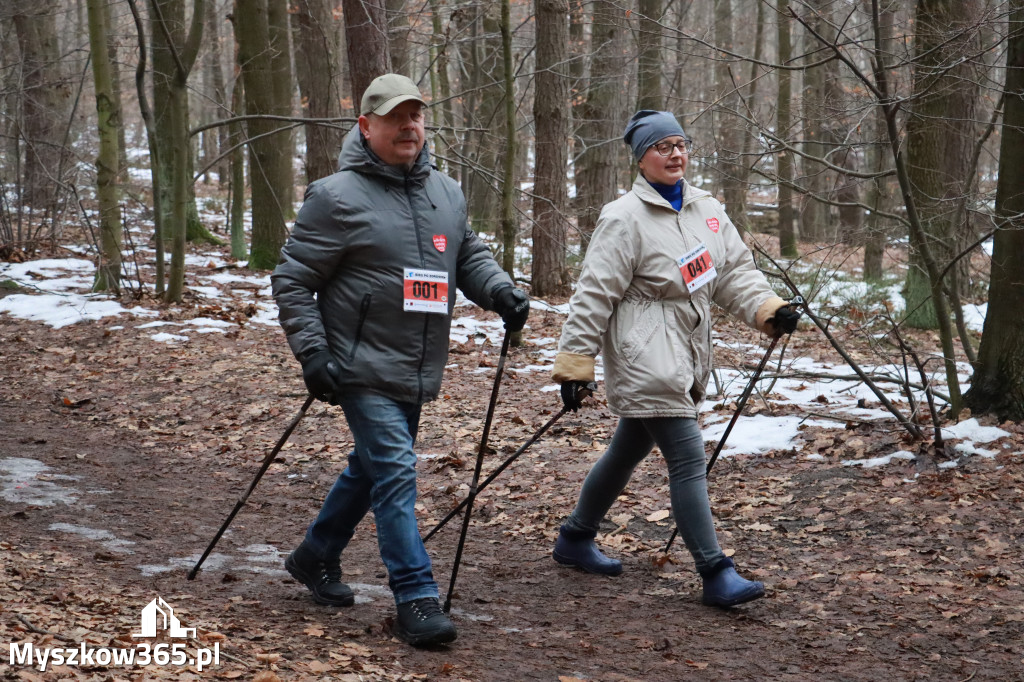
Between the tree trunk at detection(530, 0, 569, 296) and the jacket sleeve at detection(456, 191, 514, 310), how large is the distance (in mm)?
6787

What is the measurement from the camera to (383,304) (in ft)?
12.6

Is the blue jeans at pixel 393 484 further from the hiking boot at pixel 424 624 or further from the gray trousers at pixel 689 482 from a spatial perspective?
the gray trousers at pixel 689 482

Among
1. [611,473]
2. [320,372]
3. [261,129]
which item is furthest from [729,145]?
[320,372]

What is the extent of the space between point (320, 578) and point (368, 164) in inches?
72.1

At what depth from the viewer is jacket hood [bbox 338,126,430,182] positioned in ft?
12.8

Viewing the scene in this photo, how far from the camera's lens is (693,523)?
14.1 feet

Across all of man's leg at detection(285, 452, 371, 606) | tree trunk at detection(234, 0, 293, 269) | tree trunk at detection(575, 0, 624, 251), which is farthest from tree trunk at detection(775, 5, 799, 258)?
tree trunk at detection(234, 0, 293, 269)

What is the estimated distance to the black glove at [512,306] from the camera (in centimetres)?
402

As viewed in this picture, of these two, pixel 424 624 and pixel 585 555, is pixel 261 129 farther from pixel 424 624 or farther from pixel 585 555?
pixel 424 624

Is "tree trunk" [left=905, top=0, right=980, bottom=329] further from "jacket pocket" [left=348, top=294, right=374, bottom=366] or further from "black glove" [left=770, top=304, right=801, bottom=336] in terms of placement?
"jacket pocket" [left=348, top=294, right=374, bottom=366]

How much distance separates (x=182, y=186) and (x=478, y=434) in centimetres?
586

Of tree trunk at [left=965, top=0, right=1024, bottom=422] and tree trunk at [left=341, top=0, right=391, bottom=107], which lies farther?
tree trunk at [left=341, top=0, right=391, bottom=107]

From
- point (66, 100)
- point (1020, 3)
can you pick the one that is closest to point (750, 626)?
point (1020, 3)

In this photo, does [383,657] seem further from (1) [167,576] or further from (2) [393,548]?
(1) [167,576]
